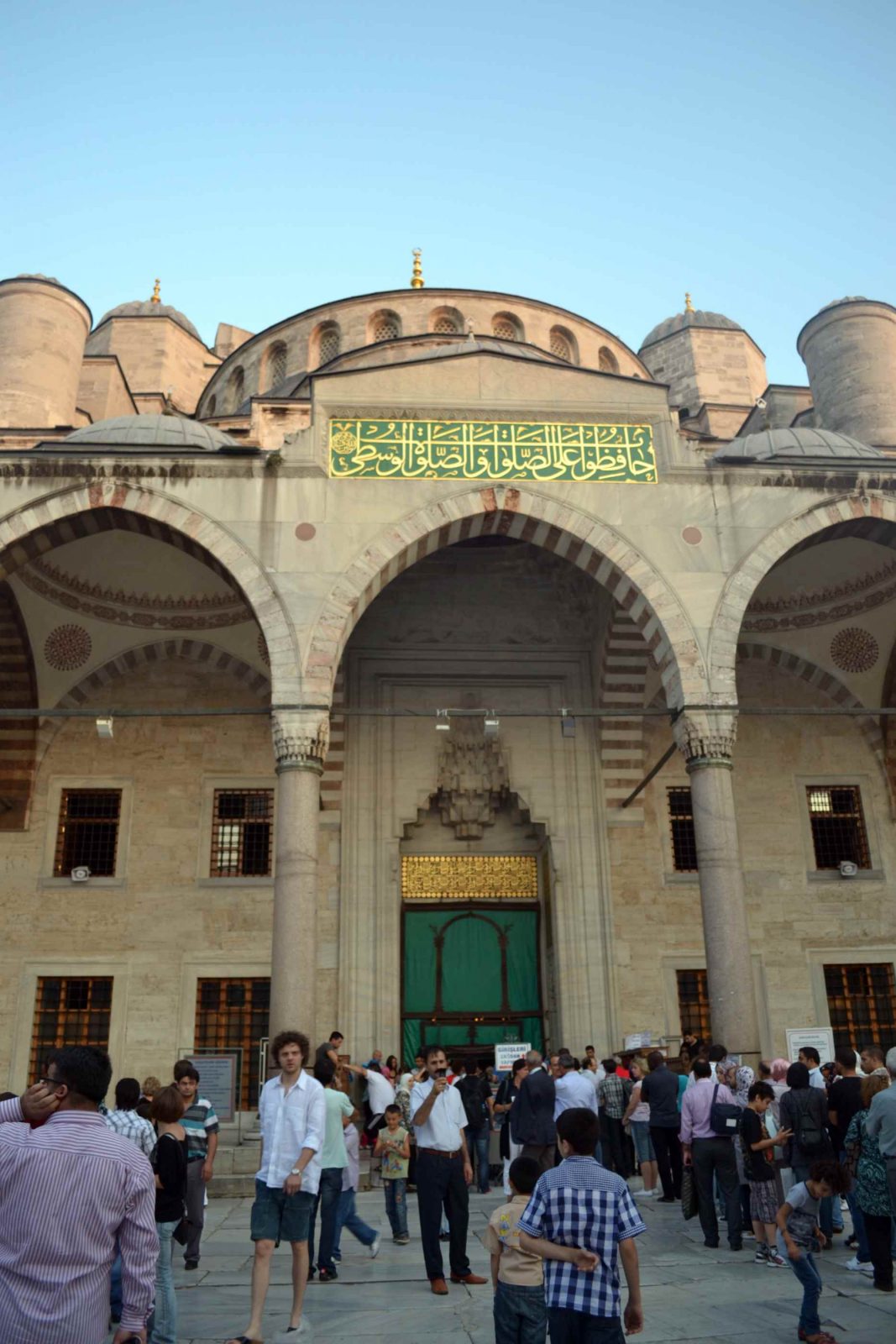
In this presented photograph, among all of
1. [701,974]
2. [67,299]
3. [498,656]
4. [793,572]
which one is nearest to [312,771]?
[498,656]

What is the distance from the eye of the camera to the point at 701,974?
13.3m

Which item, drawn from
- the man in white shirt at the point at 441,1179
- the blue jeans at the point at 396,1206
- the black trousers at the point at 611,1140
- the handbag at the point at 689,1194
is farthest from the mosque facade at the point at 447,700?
the man in white shirt at the point at 441,1179

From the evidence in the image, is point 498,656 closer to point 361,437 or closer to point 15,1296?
point 361,437

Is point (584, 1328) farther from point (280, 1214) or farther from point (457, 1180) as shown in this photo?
point (457, 1180)

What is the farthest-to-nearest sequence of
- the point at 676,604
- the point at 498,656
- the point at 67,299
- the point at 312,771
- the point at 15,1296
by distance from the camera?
1. the point at 67,299
2. the point at 498,656
3. the point at 676,604
4. the point at 312,771
5. the point at 15,1296

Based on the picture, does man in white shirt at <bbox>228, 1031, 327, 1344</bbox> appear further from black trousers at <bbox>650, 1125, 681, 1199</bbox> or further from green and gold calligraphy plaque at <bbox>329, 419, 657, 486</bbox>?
green and gold calligraphy plaque at <bbox>329, 419, 657, 486</bbox>

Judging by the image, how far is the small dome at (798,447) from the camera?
11.9m

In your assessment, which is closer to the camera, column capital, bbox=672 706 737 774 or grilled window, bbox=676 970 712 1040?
column capital, bbox=672 706 737 774

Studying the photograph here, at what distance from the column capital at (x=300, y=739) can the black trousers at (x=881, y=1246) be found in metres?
6.27

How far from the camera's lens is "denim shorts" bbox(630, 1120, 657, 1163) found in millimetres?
8258

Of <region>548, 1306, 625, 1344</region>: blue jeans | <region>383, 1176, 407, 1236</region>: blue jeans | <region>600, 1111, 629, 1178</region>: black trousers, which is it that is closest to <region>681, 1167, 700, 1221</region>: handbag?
<region>383, 1176, 407, 1236</region>: blue jeans

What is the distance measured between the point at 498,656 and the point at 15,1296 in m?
12.1

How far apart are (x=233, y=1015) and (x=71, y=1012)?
6.09 ft

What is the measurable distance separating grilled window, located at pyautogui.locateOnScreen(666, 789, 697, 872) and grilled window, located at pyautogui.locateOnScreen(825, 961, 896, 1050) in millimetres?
2087
